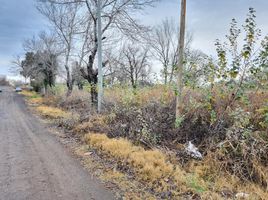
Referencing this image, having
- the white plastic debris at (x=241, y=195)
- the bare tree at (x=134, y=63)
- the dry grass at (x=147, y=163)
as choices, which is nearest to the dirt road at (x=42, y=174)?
the dry grass at (x=147, y=163)

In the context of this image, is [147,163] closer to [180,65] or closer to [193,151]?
[193,151]

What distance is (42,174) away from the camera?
4453 mm

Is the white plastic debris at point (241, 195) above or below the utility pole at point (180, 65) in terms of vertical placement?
below

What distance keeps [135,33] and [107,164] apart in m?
7.55

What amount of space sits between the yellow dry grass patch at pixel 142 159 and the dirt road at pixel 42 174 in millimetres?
810

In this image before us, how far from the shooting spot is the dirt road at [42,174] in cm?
371

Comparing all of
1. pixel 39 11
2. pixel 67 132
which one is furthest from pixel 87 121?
→ pixel 39 11

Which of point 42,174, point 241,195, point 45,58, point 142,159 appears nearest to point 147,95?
point 142,159

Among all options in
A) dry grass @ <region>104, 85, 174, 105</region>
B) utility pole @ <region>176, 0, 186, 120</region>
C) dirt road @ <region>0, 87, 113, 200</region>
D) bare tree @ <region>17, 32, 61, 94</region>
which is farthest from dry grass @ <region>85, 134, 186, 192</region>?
bare tree @ <region>17, 32, 61, 94</region>

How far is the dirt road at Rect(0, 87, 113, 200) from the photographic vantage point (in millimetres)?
3709

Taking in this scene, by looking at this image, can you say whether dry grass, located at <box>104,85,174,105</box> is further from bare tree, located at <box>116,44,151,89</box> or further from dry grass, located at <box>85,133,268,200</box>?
bare tree, located at <box>116,44,151,89</box>

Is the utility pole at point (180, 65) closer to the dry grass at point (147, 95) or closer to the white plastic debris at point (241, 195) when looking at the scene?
the dry grass at point (147, 95)

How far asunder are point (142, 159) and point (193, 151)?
1087mm

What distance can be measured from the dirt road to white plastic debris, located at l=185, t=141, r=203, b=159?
2.01 meters
